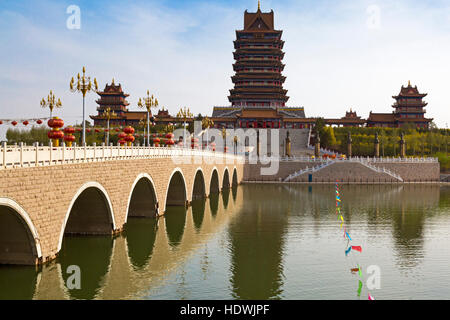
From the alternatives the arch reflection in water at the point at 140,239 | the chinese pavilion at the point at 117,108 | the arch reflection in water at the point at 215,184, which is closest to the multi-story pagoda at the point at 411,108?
the chinese pavilion at the point at 117,108

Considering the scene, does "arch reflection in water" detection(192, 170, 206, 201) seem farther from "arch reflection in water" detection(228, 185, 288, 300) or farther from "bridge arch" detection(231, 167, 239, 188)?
"bridge arch" detection(231, 167, 239, 188)

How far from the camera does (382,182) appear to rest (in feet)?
206

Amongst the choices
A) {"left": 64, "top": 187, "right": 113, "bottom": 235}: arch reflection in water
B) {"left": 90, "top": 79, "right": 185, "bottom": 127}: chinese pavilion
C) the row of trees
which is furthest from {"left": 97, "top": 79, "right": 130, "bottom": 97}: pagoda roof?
{"left": 64, "top": 187, "right": 113, "bottom": 235}: arch reflection in water

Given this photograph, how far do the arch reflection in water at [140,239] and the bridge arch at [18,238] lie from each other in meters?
4.68

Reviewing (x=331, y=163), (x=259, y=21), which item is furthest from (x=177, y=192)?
(x=259, y=21)

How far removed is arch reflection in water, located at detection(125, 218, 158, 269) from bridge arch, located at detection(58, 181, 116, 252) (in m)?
1.64

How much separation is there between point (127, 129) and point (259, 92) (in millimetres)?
69507

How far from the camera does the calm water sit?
16.1 m

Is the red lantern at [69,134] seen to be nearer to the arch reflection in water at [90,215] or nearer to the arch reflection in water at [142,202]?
the arch reflection in water at [90,215]

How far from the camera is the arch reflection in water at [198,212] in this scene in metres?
30.1

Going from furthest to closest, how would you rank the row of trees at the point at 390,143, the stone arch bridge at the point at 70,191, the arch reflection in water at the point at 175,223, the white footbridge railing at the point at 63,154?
1. the row of trees at the point at 390,143
2. the arch reflection in water at the point at 175,223
3. the stone arch bridge at the point at 70,191
4. the white footbridge railing at the point at 63,154

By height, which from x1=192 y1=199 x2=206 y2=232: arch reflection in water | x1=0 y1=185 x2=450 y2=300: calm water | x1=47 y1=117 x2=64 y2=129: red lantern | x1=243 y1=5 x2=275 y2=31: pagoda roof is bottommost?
x1=0 y1=185 x2=450 y2=300: calm water
